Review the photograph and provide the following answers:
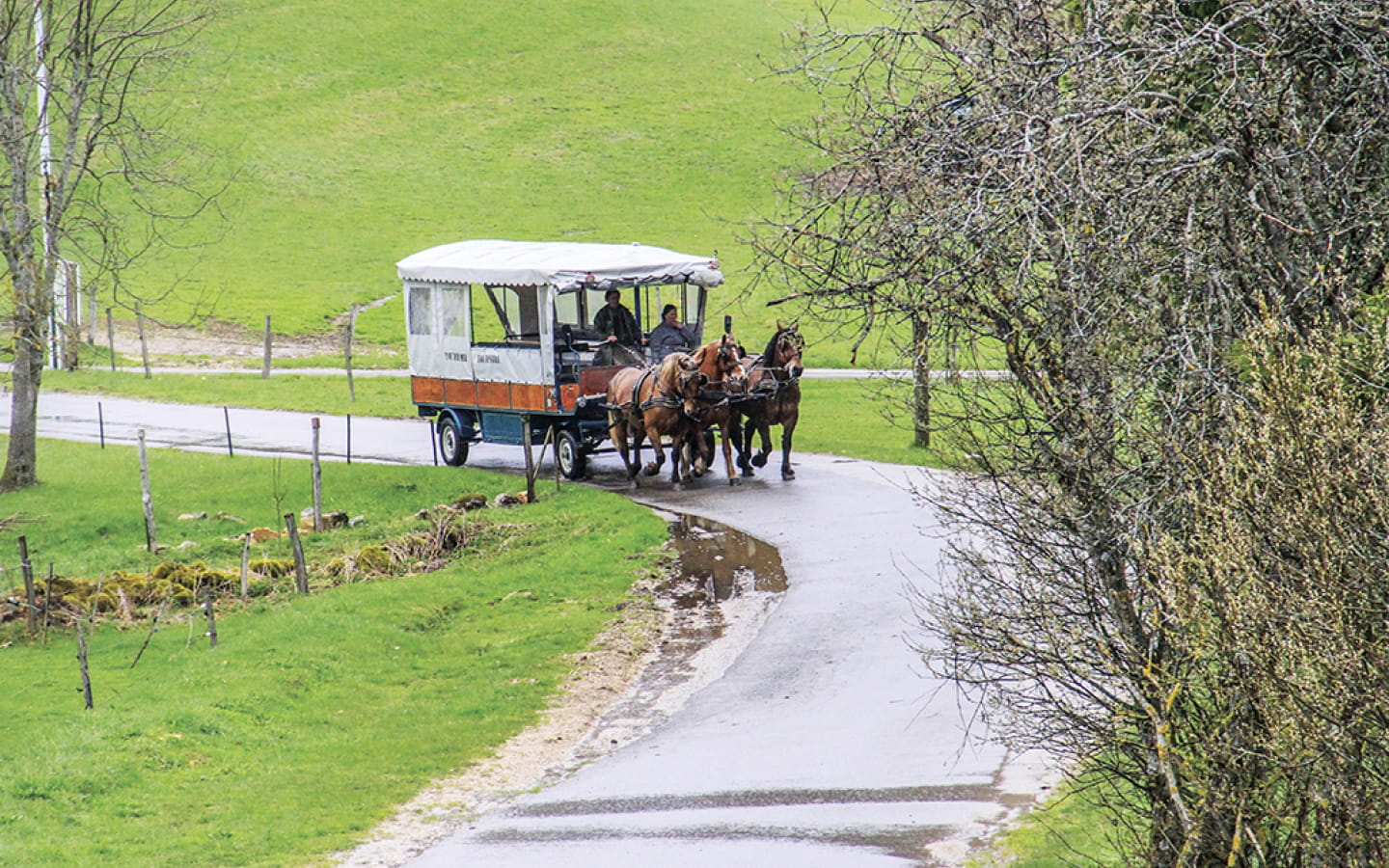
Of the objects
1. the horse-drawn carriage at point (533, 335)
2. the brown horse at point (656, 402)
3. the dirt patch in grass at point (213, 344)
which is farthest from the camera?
the dirt patch in grass at point (213, 344)

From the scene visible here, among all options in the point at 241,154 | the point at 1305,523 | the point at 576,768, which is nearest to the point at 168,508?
the point at 576,768

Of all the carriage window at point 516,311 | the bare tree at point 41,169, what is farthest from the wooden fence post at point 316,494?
the bare tree at point 41,169

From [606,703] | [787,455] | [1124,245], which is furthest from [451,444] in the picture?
[1124,245]

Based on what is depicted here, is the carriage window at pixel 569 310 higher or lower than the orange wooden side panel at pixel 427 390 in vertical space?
higher

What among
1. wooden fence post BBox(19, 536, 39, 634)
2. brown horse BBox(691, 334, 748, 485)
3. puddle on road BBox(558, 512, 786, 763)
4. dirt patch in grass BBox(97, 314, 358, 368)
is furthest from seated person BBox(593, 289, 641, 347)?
dirt patch in grass BBox(97, 314, 358, 368)

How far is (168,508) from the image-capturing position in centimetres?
2359

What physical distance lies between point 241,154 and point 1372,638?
70.2 m

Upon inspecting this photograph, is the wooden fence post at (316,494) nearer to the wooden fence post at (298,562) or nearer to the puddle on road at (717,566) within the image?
the wooden fence post at (298,562)

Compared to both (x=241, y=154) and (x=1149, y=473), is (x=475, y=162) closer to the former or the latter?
(x=241, y=154)

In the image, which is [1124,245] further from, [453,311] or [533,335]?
[453,311]

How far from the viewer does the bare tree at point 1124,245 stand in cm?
680

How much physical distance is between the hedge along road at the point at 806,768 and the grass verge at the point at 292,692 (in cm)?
148

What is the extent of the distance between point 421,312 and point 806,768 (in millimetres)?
16372

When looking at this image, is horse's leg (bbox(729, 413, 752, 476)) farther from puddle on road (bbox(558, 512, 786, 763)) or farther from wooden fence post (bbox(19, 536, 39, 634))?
wooden fence post (bbox(19, 536, 39, 634))
